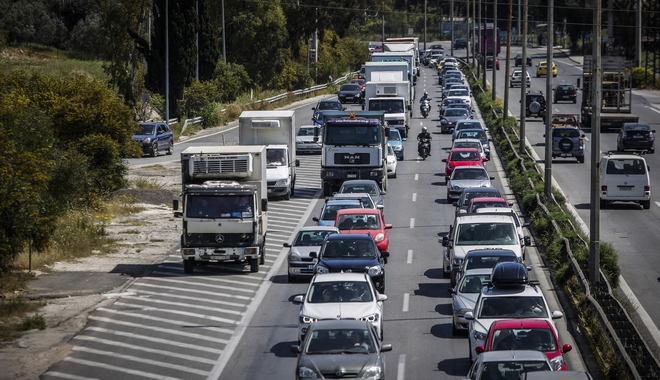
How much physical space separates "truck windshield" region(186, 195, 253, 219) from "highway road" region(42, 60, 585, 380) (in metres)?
1.82

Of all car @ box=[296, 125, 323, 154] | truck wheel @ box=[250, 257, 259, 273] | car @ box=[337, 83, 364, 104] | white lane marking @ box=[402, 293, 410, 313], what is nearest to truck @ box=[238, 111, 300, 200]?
truck wheel @ box=[250, 257, 259, 273]

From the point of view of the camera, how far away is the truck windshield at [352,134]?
43500 mm

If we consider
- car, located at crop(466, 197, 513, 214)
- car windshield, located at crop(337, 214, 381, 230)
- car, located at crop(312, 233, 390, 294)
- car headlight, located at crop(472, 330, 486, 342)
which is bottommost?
car headlight, located at crop(472, 330, 486, 342)

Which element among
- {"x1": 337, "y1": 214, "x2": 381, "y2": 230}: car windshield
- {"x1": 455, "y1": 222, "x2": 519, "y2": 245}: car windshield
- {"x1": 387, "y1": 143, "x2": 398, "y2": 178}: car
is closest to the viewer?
{"x1": 455, "y1": 222, "x2": 519, "y2": 245}: car windshield

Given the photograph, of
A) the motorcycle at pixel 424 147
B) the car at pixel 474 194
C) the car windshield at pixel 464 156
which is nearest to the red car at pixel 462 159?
the car windshield at pixel 464 156

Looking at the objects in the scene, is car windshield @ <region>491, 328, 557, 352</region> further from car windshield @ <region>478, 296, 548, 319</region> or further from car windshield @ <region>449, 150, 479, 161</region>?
car windshield @ <region>449, 150, 479, 161</region>

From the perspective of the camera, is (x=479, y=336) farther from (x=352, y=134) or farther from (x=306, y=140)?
(x=306, y=140)

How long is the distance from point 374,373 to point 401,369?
9.76 feet

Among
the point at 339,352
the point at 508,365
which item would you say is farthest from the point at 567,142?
the point at 508,365

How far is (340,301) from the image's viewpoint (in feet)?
71.2

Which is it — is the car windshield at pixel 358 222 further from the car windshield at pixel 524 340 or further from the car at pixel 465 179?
the car windshield at pixel 524 340

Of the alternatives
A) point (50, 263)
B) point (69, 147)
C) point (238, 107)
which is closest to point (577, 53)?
point (238, 107)

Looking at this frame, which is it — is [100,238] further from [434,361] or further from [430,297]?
[434,361]

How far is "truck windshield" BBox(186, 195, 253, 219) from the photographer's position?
30.2m
